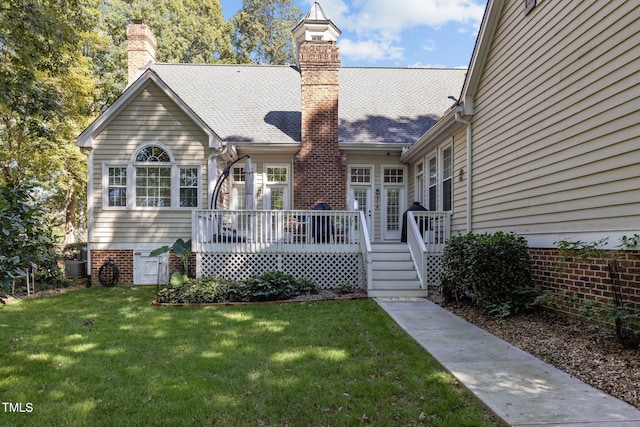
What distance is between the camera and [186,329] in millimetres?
5668

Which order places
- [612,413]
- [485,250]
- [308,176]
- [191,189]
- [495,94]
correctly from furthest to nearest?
[308,176]
[191,189]
[495,94]
[485,250]
[612,413]

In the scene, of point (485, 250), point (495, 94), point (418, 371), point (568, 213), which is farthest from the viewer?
point (495, 94)

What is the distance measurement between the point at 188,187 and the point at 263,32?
69.8 feet

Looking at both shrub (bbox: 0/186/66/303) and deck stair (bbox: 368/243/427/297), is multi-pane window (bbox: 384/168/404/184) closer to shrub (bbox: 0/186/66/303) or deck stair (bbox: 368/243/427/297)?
deck stair (bbox: 368/243/427/297)

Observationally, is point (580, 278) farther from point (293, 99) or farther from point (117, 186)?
point (293, 99)

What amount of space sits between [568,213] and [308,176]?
7122 mm

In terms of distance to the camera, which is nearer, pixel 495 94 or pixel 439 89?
pixel 495 94

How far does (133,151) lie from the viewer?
10.4 metres

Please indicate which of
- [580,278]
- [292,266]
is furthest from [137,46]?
[580,278]

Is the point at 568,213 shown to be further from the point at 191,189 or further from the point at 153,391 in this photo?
the point at 191,189

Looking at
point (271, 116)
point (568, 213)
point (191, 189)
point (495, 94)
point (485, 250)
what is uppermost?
point (271, 116)

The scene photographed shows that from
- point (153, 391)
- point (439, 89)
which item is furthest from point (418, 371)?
point (439, 89)

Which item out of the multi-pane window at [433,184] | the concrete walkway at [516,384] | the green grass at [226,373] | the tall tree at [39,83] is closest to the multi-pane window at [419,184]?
the multi-pane window at [433,184]

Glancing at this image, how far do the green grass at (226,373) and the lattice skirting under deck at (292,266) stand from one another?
9.45 feet
